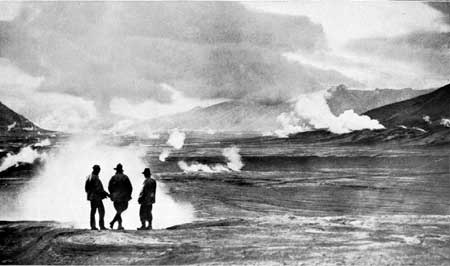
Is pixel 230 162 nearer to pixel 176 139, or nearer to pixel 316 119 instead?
pixel 176 139

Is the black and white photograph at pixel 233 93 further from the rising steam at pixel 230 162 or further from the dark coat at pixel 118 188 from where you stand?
the dark coat at pixel 118 188

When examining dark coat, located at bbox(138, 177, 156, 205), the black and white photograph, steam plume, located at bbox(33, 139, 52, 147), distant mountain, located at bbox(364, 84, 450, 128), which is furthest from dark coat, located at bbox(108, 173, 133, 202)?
distant mountain, located at bbox(364, 84, 450, 128)

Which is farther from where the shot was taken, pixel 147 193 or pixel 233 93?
Answer: pixel 233 93

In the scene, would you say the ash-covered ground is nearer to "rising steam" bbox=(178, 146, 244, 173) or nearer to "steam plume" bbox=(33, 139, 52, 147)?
"rising steam" bbox=(178, 146, 244, 173)

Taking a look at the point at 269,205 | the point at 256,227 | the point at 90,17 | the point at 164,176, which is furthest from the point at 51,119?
the point at 269,205

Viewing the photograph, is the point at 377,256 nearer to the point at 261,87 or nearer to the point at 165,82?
the point at 261,87

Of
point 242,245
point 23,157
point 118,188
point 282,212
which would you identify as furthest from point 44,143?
point 282,212
